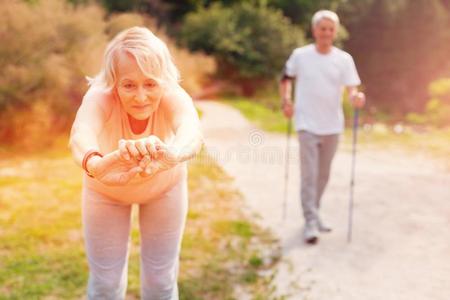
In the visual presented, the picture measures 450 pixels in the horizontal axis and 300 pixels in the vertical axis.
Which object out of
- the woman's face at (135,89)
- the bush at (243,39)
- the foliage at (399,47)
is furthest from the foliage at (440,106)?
the woman's face at (135,89)

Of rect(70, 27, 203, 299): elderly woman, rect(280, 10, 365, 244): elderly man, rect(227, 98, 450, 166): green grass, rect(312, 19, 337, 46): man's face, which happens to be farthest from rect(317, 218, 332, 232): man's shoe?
rect(227, 98, 450, 166): green grass

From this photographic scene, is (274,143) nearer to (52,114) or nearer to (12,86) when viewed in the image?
(52,114)

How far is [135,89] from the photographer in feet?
7.41

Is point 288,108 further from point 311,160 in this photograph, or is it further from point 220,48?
point 220,48

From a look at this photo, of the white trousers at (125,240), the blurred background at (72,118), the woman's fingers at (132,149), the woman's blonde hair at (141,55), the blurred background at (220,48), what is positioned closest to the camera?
the woman's fingers at (132,149)

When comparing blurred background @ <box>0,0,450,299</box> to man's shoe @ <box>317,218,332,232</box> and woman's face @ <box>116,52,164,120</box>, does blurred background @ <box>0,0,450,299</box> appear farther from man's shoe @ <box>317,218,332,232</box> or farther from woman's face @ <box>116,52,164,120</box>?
woman's face @ <box>116,52,164,120</box>

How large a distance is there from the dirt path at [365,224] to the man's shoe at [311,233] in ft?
0.25

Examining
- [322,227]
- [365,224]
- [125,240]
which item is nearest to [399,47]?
[365,224]

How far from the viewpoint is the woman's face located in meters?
2.20

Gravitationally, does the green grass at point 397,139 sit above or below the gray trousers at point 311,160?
below

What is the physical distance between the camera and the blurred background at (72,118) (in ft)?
13.4

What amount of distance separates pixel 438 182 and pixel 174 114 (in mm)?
5722

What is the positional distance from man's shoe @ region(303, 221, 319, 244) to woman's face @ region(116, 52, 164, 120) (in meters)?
2.76

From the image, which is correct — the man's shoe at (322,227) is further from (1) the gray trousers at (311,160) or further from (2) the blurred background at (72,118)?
(2) the blurred background at (72,118)
